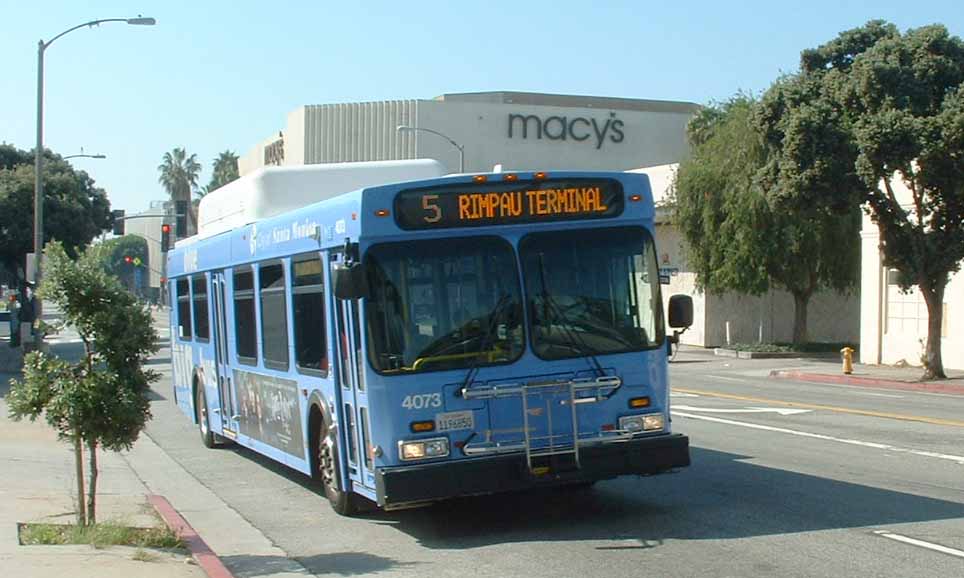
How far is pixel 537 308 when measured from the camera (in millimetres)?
10094

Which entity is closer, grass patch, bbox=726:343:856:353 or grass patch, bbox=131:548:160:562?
grass patch, bbox=131:548:160:562

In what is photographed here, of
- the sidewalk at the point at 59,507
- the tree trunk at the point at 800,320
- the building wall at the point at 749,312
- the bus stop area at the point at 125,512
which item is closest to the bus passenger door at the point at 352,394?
the bus stop area at the point at 125,512

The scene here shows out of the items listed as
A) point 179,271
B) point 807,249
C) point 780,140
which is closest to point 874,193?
point 780,140

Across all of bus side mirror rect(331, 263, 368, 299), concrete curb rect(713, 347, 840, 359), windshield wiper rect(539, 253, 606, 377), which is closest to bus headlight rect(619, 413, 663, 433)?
windshield wiper rect(539, 253, 606, 377)

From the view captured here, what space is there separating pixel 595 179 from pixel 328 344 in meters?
2.71

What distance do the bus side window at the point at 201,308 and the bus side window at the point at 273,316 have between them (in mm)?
3538

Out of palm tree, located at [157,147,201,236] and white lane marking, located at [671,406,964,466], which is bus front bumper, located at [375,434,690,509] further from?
palm tree, located at [157,147,201,236]

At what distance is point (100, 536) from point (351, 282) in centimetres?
281

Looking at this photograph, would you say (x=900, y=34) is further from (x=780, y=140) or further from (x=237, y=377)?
(x=237, y=377)

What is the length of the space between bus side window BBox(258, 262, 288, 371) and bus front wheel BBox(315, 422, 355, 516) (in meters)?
1.15

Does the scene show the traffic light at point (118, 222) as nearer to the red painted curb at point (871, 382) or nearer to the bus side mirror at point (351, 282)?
the red painted curb at point (871, 382)

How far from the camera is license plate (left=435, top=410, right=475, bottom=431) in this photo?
9.82m

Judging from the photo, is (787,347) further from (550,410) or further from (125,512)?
(550,410)

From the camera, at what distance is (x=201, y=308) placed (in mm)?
17281
